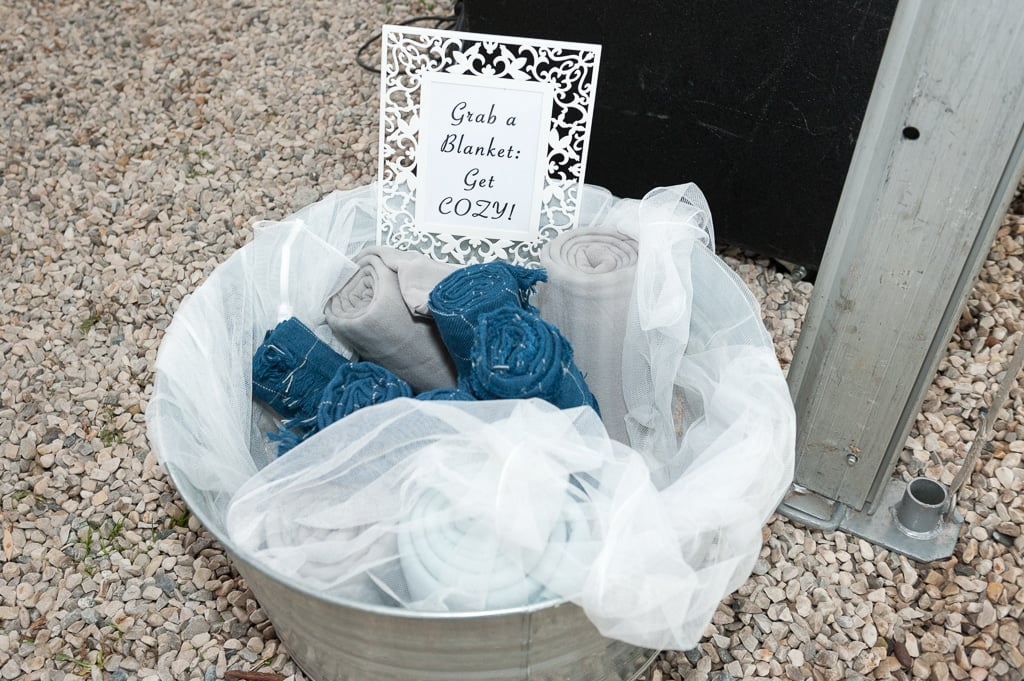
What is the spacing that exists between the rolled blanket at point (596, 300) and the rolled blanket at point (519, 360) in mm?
121

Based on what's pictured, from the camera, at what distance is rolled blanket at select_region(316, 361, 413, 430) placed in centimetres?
91

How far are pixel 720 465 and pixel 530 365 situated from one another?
0.19 metres

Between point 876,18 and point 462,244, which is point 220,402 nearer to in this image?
point 462,244

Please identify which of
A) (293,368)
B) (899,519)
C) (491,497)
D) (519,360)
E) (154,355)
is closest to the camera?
(491,497)

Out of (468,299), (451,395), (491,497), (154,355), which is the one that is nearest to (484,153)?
(468,299)

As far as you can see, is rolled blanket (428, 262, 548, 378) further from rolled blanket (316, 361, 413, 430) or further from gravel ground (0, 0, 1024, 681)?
gravel ground (0, 0, 1024, 681)

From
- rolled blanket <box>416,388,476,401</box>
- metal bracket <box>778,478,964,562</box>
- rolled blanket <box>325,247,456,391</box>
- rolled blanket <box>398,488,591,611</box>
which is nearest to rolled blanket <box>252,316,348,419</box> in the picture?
rolled blanket <box>325,247,456,391</box>

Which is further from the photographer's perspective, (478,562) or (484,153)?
(484,153)

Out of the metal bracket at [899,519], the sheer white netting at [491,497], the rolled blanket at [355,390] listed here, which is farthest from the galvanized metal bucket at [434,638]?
the metal bracket at [899,519]

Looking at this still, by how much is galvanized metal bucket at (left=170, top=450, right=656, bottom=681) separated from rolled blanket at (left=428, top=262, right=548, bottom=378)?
0.27 meters

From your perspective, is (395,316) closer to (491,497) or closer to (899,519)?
(491,497)

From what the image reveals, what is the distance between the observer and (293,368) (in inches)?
38.8

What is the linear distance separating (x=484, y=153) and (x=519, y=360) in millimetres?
292

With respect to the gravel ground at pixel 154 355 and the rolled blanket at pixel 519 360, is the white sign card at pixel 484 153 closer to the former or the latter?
the rolled blanket at pixel 519 360
